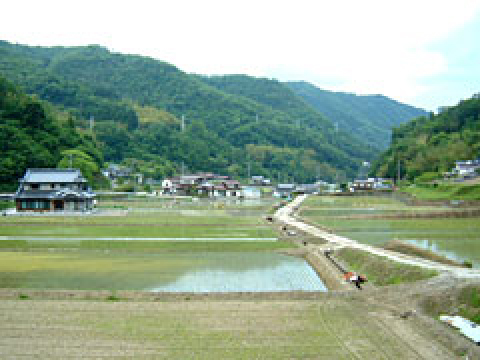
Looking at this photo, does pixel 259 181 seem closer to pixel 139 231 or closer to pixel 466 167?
pixel 466 167

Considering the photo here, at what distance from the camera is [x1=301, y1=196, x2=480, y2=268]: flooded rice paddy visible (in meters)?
29.1

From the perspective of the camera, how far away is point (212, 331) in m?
14.3

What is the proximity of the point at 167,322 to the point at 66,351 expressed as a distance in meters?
3.25

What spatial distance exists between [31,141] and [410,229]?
56.0 m

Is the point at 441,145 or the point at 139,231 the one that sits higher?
A: the point at 441,145

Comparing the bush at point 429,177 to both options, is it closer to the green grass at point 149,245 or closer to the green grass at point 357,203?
the green grass at point 357,203

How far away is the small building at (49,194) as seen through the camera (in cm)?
4903

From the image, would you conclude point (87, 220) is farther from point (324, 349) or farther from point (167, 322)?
point (324, 349)

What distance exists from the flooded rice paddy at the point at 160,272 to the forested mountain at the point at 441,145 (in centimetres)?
6908

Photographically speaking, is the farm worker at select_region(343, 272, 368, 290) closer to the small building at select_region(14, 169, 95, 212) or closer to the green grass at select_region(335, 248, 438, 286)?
the green grass at select_region(335, 248, 438, 286)

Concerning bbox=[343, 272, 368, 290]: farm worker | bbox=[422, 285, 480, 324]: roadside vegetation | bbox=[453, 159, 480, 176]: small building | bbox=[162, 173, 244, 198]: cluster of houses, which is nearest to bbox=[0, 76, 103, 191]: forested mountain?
bbox=[162, 173, 244, 198]: cluster of houses

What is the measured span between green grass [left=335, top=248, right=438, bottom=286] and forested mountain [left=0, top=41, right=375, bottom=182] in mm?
76049

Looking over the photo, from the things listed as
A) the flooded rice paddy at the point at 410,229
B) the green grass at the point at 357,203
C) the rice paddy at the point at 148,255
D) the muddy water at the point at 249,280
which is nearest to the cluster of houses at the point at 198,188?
the green grass at the point at 357,203

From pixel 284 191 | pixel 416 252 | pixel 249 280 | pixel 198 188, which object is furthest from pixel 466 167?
pixel 249 280
